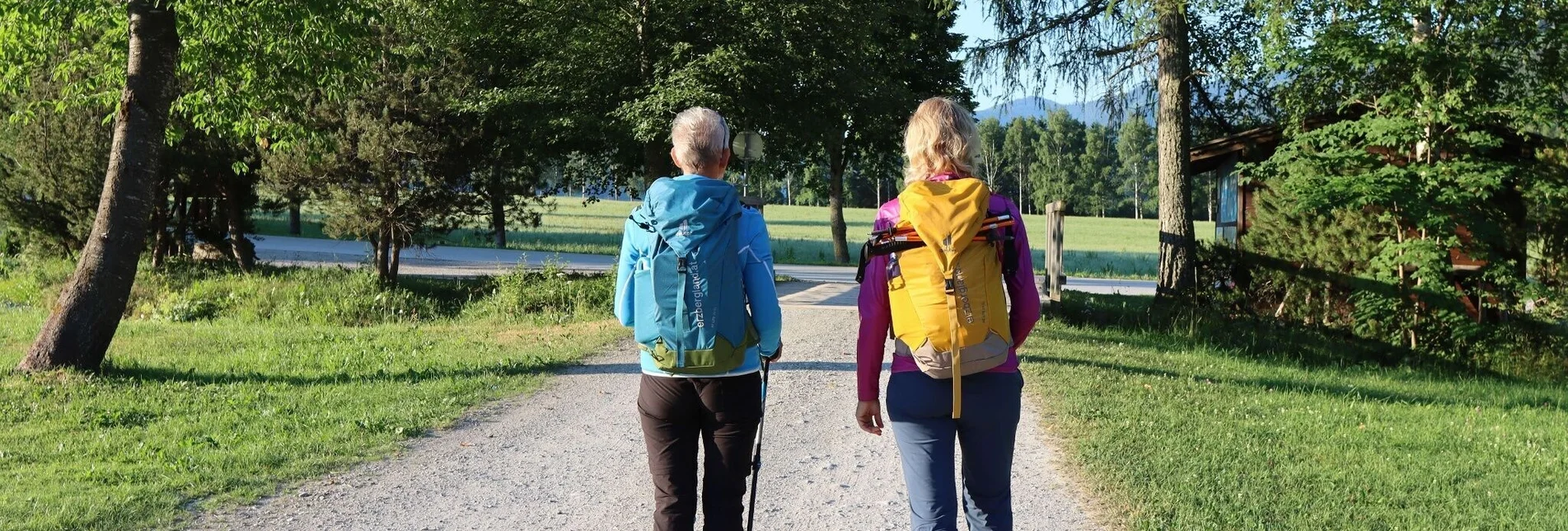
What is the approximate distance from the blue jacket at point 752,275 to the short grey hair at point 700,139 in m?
0.06

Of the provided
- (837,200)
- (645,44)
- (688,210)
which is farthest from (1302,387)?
(837,200)

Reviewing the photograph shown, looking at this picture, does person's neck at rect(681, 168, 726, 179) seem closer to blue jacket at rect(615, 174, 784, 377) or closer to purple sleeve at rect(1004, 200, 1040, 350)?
blue jacket at rect(615, 174, 784, 377)

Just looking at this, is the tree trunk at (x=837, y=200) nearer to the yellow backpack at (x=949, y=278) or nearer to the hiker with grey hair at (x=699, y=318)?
the hiker with grey hair at (x=699, y=318)

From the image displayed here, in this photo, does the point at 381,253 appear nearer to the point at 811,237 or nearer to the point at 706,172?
the point at 706,172

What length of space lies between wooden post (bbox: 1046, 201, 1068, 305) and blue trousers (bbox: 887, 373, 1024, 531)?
12.2 m

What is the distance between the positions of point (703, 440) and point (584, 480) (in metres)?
2.64

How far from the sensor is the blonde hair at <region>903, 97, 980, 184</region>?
3.31m

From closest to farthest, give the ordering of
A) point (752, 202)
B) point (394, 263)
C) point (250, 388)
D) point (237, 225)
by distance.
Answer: point (752, 202) < point (250, 388) < point (394, 263) < point (237, 225)

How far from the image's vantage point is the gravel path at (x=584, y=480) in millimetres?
5371

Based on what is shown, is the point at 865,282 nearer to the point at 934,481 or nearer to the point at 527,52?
the point at 934,481

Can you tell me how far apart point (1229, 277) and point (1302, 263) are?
119 cm

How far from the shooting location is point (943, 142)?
3318 millimetres

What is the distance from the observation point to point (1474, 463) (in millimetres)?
7047

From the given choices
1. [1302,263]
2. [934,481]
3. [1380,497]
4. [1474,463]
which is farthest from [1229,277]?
[934,481]
